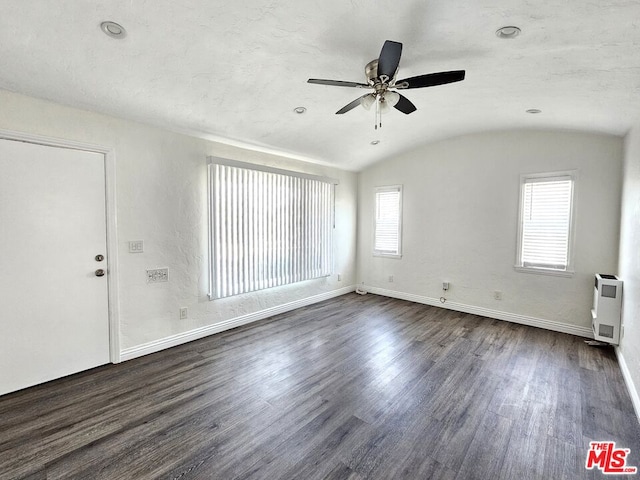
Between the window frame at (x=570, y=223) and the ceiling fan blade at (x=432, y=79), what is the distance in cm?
286

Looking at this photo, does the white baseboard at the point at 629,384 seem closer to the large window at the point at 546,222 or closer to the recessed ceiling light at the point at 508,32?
the large window at the point at 546,222

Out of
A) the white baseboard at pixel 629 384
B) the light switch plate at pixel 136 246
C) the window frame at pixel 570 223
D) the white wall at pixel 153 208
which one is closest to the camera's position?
the white baseboard at pixel 629 384

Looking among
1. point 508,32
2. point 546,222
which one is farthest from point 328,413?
point 546,222

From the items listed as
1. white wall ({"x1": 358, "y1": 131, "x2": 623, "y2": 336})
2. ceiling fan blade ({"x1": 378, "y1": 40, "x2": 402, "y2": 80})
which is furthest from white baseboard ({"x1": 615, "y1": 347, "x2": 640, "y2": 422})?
ceiling fan blade ({"x1": 378, "y1": 40, "x2": 402, "y2": 80})

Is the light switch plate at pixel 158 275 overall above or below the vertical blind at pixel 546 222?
below

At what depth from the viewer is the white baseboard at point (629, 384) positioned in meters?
2.29

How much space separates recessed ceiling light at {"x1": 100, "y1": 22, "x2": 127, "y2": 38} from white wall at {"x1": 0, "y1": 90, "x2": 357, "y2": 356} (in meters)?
1.23

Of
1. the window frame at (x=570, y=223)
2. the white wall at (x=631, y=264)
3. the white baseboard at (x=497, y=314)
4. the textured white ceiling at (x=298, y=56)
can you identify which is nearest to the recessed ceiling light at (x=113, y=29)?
the textured white ceiling at (x=298, y=56)

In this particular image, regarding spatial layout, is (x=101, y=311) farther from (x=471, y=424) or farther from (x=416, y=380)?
(x=471, y=424)

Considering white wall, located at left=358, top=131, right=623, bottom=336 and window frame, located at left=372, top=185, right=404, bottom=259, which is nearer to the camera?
white wall, located at left=358, top=131, right=623, bottom=336

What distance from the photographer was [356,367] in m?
2.96

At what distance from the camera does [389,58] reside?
198 centimetres

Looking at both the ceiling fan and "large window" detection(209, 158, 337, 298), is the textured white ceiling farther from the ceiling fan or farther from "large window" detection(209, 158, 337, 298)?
"large window" detection(209, 158, 337, 298)

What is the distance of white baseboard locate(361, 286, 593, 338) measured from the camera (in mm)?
3896
